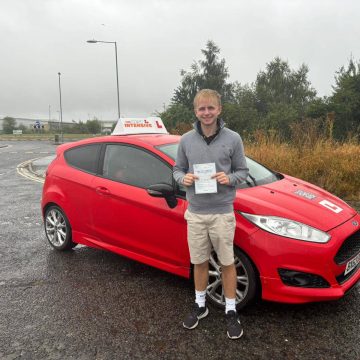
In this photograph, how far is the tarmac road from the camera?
9.46 ft

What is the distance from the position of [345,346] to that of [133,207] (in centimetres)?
219

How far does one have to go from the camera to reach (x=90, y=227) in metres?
4.49

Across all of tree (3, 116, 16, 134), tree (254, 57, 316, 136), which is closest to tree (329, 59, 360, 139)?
tree (254, 57, 316, 136)

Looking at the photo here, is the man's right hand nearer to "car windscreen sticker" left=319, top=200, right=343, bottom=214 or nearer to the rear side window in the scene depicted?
"car windscreen sticker" left=319, top=200, right=343, bottom=214

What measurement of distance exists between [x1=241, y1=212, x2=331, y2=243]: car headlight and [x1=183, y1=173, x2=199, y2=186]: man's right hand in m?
0.68

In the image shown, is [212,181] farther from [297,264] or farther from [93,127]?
[93,127]

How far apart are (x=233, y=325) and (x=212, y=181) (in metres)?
1.15

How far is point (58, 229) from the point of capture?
507cm

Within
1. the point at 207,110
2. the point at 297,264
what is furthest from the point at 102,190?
the point at 297,264

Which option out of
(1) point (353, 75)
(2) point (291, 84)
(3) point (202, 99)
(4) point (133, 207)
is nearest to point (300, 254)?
(3) point (202, 99)

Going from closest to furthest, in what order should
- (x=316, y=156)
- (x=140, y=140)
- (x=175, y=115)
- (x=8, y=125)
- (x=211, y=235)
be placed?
1. (x=211, y=235)
2. (x=140, y=140)
3. (x=316, y=156)
4. (x=175, y=115)
5. (x=8, y=125)

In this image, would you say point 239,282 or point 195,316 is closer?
point 195,316

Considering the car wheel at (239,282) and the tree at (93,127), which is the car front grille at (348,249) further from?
the tree at (93,127)

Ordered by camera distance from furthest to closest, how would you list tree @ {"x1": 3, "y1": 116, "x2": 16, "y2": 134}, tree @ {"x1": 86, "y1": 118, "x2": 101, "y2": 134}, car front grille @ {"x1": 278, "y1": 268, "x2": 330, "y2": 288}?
tree @ {"x1": 3, "y1": 116, "x2": 16, "y2": 134}, tree @ {"x1": 86, "y1": 118, "x2": 101, "y2": 134}, car front grille @ {"x1": 278, "y1": 268, "x2": 330, "y2": 288}
